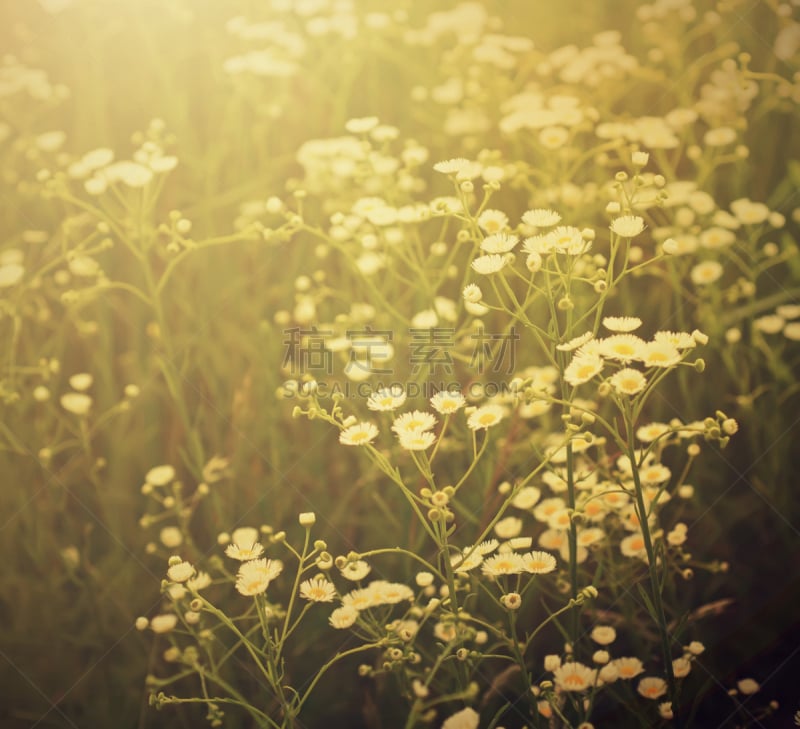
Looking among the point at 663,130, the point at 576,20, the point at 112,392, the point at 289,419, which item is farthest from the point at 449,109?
the point at 112,392

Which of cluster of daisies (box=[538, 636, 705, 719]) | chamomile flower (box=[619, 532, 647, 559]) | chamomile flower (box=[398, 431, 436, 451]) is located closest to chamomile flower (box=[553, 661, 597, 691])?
cluster of daisies (box=[538, 636, 705, 719])

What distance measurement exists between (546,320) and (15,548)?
4.45ft

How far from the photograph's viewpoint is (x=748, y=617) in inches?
59.3

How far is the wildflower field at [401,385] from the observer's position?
1.17m

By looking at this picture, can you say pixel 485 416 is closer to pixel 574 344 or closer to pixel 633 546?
pixel 574 344

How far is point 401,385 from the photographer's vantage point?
1.69m

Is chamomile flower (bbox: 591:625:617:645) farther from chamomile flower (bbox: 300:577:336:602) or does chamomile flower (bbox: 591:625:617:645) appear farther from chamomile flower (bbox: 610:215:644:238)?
chamomile flower (bbox: 610:215:644:238)

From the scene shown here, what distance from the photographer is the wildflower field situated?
46.1 inches

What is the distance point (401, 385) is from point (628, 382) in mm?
730

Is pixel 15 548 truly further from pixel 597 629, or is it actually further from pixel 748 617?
pixel 748 617

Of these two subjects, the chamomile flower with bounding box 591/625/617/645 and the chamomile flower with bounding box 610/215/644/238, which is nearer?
the chamomile flower with bounding box 610/215/644/238

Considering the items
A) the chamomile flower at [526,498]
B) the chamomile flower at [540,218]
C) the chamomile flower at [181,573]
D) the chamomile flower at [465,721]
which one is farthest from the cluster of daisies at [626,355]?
the chamomile flower at [181,573]

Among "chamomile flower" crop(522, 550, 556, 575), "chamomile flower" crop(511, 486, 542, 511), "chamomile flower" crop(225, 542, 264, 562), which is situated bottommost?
"chamomile flower" crop(511, 486, 542, 511)

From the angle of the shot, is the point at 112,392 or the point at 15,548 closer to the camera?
the point at 15,548
